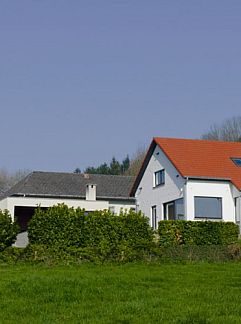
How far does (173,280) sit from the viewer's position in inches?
663

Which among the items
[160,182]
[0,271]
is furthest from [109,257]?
[160,182]

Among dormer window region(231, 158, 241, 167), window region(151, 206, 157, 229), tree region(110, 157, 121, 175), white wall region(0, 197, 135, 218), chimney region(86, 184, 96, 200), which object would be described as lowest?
window region(151, 206, 157, 229)

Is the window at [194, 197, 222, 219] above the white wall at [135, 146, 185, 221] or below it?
below

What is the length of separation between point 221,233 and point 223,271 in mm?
10044

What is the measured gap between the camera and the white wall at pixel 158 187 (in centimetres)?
3572

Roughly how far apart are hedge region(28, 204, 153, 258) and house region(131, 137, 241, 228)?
8405 millimetres

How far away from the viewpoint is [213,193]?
34.3 metres

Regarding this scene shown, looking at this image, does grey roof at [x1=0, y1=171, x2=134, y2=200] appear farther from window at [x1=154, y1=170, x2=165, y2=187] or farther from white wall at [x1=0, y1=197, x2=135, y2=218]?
window at [x1=154, y1=170, x2=165, y2=187]

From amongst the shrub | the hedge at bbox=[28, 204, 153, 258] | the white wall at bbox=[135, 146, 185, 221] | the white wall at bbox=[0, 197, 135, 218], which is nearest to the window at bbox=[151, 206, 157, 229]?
the white wall at bbox=[135, 146, 185, 221]

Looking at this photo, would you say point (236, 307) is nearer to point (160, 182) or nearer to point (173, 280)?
point (173, 280)

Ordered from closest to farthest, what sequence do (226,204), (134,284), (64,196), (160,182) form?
(134,284) < (226,204) < (160,182) < (64,196)

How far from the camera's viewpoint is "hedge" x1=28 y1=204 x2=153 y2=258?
989 inches

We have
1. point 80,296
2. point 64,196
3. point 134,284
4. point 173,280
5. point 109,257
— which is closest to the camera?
point 80,296

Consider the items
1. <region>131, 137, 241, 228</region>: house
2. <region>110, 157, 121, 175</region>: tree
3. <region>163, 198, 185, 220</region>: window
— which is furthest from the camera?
<region>110, 157, 121, 175</region>: tree
